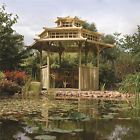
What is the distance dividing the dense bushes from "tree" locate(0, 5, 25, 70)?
3549mm

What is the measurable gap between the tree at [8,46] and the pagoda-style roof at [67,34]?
2.23m

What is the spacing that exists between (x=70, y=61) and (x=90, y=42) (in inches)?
188

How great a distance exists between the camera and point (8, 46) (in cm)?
2512

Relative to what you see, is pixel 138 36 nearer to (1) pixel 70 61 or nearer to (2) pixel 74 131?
(1) pixel 70 61

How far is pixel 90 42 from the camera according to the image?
898 inches

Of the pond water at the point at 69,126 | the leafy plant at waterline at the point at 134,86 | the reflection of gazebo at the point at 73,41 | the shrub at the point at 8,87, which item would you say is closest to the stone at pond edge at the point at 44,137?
the pond water at the point at 69,126

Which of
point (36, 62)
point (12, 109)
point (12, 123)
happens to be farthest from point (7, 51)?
point (12, 123)

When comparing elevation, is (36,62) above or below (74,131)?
above

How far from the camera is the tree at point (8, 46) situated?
2486 cm

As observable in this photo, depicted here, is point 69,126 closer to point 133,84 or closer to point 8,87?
point 133,84

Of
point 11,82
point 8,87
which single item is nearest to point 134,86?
point 8,87

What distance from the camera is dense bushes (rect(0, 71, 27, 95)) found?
20078mm

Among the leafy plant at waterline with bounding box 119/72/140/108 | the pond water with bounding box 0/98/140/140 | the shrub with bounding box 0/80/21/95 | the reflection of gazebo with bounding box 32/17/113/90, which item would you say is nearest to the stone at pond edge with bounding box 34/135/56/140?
the pond water with bounding box 0/98/140/140

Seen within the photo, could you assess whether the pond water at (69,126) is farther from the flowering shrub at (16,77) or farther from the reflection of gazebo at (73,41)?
the reflection of gazebo at (73,41)
